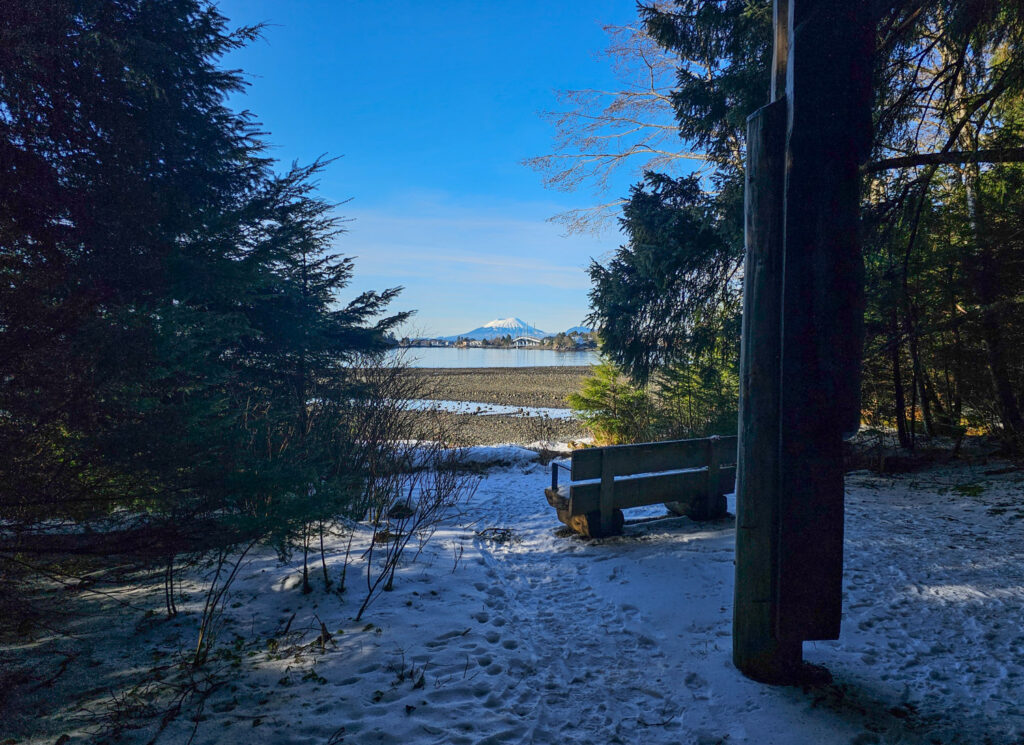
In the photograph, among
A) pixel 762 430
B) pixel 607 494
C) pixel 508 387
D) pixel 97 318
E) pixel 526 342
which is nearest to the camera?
pixel 762 430

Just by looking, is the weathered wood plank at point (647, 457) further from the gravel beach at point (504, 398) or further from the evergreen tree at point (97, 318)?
the gravel beach at point (504, 398)

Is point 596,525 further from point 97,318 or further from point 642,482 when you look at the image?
point 97,318

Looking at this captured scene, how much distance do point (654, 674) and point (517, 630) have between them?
3.60 ft

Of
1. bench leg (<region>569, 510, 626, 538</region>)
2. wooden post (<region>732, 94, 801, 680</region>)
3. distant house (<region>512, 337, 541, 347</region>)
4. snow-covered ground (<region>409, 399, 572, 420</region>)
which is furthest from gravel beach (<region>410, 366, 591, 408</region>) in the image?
distant house (<region>512, 337, 541, 347</region>)

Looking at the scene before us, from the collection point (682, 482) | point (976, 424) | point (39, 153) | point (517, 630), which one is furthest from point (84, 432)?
point (976, 424)

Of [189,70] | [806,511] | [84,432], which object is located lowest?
[806,511]

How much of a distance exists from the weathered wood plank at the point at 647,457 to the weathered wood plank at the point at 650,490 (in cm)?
11

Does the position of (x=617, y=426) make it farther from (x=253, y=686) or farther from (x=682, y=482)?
(x=253, y=686)

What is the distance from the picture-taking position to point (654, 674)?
3.18m

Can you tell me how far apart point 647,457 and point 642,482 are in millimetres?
326

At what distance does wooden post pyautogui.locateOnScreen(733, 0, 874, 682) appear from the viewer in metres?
2.82

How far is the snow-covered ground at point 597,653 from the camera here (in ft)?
8.45

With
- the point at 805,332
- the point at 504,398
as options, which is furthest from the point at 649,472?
the point at 504,398

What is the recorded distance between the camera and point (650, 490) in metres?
6.09
